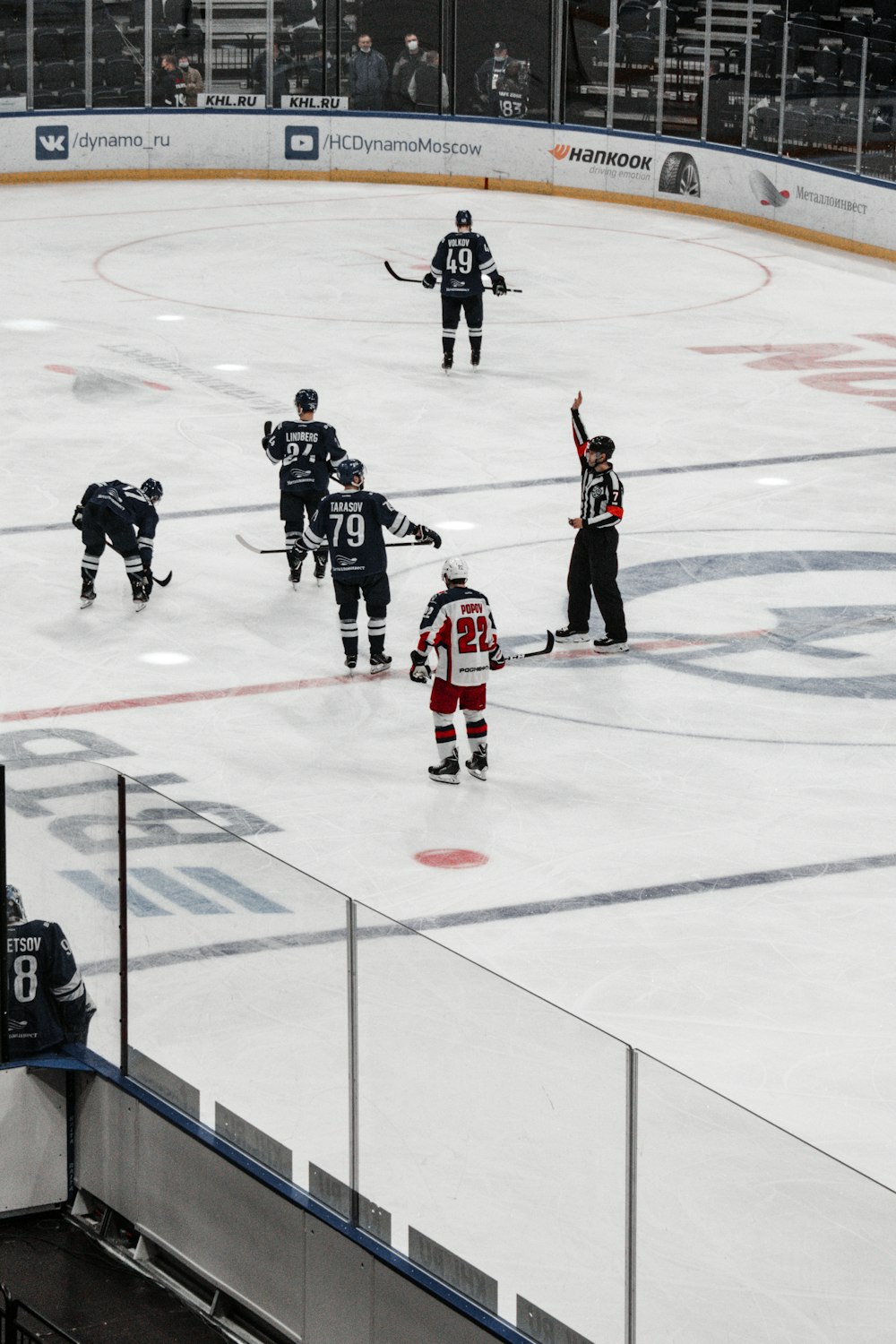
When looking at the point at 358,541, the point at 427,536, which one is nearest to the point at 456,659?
the point at 358,541

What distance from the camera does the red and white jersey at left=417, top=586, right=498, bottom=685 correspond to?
10.3 m

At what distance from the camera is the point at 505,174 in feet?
94.9

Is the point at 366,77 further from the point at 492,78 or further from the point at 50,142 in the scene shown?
the point at 50,142

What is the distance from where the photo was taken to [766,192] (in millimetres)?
26125

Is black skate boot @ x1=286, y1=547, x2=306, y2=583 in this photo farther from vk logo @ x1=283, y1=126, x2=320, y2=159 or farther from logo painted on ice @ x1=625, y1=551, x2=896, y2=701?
vk logo @ x1=283, y1=126, x2=320, y2=159

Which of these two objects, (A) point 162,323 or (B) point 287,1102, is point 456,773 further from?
(A) point 162,323

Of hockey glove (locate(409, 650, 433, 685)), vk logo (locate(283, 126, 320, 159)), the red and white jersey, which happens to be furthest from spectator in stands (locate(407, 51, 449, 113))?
hockey glove (locate(409, 650, 433, 685))

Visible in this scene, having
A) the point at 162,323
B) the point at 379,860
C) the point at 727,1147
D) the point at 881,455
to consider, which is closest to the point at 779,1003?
the point at 379,860

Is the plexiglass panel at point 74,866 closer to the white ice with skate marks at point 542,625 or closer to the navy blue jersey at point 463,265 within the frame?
the white ice with skate marks at point 542,625

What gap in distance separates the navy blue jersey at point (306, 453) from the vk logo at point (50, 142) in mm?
16550

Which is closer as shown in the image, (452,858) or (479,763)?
(452,858)

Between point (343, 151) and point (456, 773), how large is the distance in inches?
797

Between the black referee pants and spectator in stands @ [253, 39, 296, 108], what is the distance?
18.2 meters

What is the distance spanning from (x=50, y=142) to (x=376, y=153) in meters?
4.15
